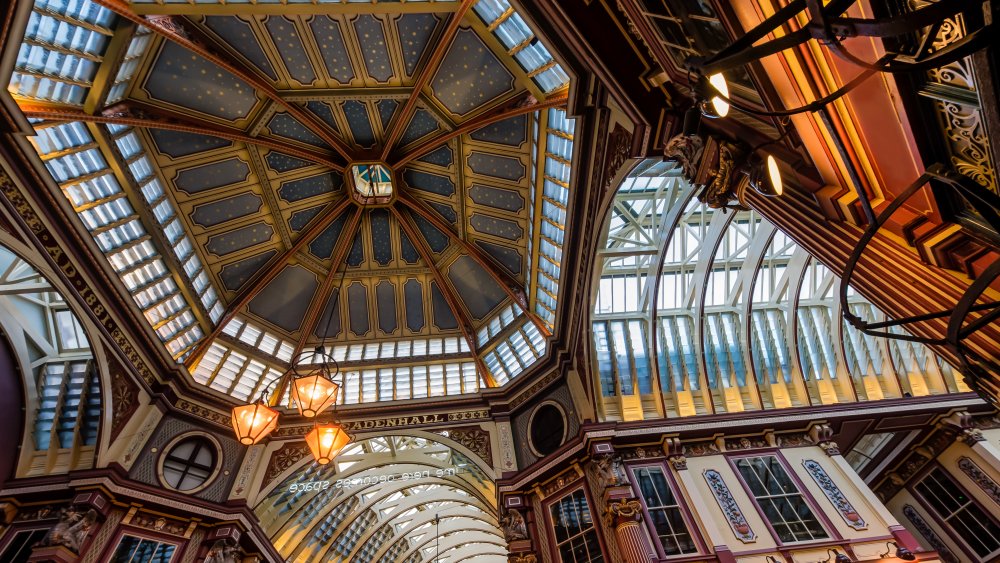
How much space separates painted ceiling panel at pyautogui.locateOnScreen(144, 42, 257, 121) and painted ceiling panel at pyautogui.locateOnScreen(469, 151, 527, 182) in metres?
6.77

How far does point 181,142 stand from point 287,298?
643 centimetres

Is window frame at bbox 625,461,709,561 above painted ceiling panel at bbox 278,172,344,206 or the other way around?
the other way around

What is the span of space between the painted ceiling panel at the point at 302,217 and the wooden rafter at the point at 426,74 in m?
3.45

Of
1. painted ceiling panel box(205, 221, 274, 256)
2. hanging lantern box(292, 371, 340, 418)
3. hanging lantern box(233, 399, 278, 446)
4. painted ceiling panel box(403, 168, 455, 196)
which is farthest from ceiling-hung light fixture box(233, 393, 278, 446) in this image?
painted ceiling panel box(403, 168, 455, 196)

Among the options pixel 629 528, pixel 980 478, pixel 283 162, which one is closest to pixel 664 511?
pixel 629 528

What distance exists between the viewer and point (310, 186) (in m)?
18.6

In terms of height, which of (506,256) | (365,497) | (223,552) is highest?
(506,256)

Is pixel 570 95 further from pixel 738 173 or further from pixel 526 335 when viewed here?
pixel 526 335

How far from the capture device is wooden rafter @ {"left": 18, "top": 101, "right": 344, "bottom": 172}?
11.8 meters

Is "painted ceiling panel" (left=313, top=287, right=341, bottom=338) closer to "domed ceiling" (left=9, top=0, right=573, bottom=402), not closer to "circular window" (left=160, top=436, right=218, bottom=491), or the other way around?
"domed ceiling" (left=9, top=0, right=573, bottom=402)

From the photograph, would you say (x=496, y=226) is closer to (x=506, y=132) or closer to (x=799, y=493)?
(x=506, y=132)

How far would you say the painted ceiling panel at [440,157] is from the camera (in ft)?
58.5

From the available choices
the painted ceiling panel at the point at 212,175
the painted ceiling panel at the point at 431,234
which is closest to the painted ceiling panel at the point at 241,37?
the painted ceiling panel at the point at 212,175

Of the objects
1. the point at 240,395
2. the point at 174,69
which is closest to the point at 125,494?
the point at 240,395
